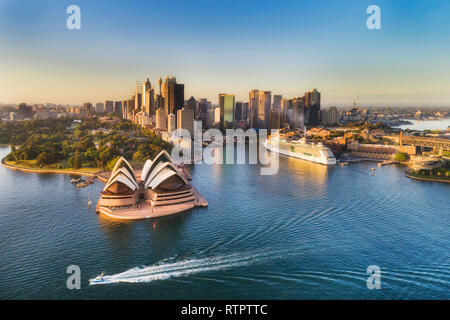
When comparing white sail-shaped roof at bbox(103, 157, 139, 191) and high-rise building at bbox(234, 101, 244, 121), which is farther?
high-rise building at bbox(234, 101, 244, 121)

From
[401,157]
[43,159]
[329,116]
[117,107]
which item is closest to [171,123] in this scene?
[43,159]

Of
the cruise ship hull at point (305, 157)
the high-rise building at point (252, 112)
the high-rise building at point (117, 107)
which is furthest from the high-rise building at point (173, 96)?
the high-rise building at point (117, 107)

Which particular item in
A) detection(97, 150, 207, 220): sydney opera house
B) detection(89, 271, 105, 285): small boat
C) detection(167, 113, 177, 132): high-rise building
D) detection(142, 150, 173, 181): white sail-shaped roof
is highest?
detection(167, 113, 177, 132): high-rise building

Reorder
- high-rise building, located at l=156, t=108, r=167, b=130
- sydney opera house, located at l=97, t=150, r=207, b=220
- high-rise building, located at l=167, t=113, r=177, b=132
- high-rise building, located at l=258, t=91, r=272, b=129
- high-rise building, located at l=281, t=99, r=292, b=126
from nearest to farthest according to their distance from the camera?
sydney opera house, located at l=97, t=150, r=207, b=220 → high-rise building, located at l=167, t=113, r=177, b=132 → high-rise building, located at l=156, t=108, r=167, b=130 → high-rise building, located at l=258, t=91, r=272, b=129 → high-rise building, located at l=281, t=99, r=292, b=126

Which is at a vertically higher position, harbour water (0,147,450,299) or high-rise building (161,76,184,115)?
high-rise building (161,76,184,115)

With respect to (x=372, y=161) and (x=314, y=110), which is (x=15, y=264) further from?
(x=314, y=110)

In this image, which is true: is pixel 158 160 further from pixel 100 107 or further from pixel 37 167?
pixel 100 107

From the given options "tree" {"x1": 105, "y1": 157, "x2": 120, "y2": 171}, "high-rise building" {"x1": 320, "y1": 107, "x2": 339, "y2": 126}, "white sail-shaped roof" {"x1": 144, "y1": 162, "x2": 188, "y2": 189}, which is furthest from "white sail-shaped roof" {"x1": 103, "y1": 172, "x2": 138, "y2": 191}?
"high-rise building" {"x1": 320, "y1": 107, "x2": 339, "y2": 126}

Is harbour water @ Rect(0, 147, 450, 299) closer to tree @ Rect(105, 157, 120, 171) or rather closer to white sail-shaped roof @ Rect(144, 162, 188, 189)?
white sail-shaped roof @ Rect(144, 162, 188, 189)
